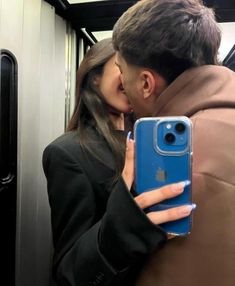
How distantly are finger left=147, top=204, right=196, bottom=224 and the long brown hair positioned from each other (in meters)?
0.53

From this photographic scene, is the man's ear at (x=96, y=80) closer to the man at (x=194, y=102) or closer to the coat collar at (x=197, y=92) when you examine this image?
the man at (x=194, y=102)

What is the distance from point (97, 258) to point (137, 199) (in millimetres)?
140

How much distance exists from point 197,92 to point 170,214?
9.0 inches

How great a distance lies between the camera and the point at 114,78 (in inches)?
48.7

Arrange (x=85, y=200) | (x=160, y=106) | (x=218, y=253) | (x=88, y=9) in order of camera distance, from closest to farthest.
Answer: (x=218, y=253)
(x=160, y=106)
(x=85, y=200)
(x=88, y=9)

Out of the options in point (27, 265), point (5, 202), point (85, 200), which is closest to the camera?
point (85, 200)

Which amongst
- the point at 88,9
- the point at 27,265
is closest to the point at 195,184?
the point at 27,265

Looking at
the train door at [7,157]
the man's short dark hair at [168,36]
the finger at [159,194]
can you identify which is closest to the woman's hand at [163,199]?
the finger at [159,194]

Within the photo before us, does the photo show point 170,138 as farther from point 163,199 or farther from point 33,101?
point 33,101

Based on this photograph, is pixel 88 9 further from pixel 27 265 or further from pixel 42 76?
pixel 27 265

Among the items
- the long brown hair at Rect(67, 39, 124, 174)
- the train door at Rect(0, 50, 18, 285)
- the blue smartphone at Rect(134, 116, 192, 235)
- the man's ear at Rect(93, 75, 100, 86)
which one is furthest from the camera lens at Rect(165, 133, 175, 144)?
the train door at Rect(0, 50, 18, 285)

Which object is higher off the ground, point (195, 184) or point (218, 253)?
point (195, 184)

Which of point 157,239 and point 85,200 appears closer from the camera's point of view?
point 157,239

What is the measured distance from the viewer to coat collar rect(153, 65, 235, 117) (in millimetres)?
624
